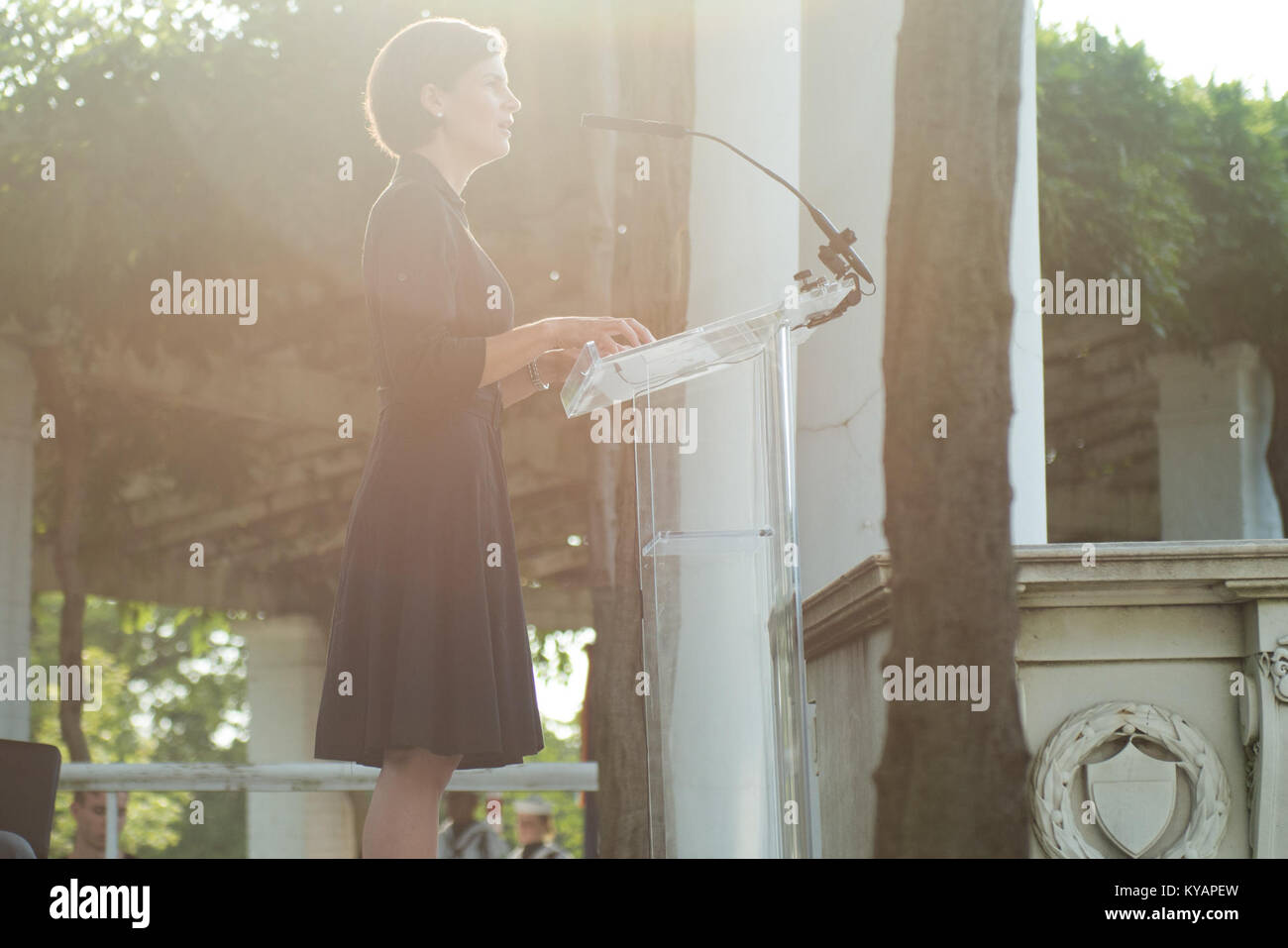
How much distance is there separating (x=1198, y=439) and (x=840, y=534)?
29.8 feet

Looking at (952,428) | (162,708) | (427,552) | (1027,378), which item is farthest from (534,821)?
(162,708)

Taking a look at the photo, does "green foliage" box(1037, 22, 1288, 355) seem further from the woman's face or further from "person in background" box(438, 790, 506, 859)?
the woman's face

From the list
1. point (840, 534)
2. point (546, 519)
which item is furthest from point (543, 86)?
point (546, 519)

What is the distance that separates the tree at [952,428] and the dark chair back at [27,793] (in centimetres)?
154

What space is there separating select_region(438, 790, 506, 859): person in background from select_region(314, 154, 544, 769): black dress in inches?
207

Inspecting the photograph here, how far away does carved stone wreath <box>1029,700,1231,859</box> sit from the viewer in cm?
333

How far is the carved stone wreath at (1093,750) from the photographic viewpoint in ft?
10.9

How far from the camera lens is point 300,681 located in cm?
1655

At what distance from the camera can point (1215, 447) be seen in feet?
47.5

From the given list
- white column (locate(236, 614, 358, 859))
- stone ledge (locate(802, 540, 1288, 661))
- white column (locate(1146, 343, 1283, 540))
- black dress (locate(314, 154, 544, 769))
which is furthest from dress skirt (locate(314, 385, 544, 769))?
white column (locate(236, 614, 358, 859))

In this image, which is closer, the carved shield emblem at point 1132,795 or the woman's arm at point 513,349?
the woman's arm at point 513,349

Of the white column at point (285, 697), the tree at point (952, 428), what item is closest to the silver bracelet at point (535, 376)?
the tree at point (952, 428)

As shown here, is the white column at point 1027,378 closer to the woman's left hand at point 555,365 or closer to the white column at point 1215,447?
the woman's left hand at point 555,365
